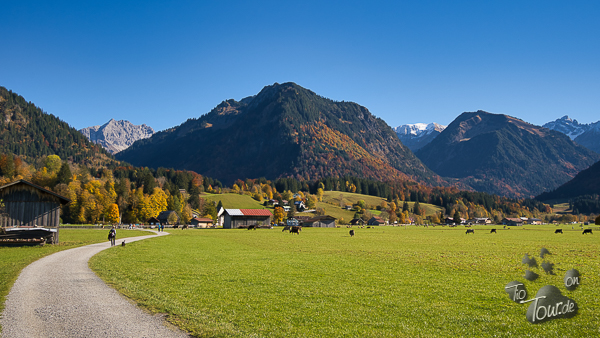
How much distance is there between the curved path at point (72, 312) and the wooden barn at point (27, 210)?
25.2 m

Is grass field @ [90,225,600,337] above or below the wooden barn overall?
below

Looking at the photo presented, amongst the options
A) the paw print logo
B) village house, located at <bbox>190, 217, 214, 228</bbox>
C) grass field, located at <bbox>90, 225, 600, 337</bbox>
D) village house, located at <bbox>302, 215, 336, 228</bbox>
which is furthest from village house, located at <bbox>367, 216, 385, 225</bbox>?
the paw print logo

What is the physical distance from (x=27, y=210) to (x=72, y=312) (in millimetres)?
35646

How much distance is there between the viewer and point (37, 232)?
131 feet

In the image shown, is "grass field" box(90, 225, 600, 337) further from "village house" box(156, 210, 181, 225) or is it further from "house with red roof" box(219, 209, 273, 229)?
"village house" box(156, 210, 181, 225)

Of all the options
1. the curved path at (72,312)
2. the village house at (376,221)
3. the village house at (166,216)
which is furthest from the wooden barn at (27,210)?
the village house at (376,221)

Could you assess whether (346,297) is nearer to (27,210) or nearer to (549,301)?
(549,301)

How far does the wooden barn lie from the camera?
129 feet

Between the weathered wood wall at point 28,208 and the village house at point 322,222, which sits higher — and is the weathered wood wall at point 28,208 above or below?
above

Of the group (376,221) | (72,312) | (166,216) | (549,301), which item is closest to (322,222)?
(376,221)

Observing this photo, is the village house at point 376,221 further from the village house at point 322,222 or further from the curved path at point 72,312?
the curved path at point 72,312

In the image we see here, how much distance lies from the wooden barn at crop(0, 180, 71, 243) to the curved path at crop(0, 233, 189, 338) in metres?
25.2

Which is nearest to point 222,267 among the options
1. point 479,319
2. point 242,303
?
point 242,303

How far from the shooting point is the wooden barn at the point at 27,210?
39.3 metres
